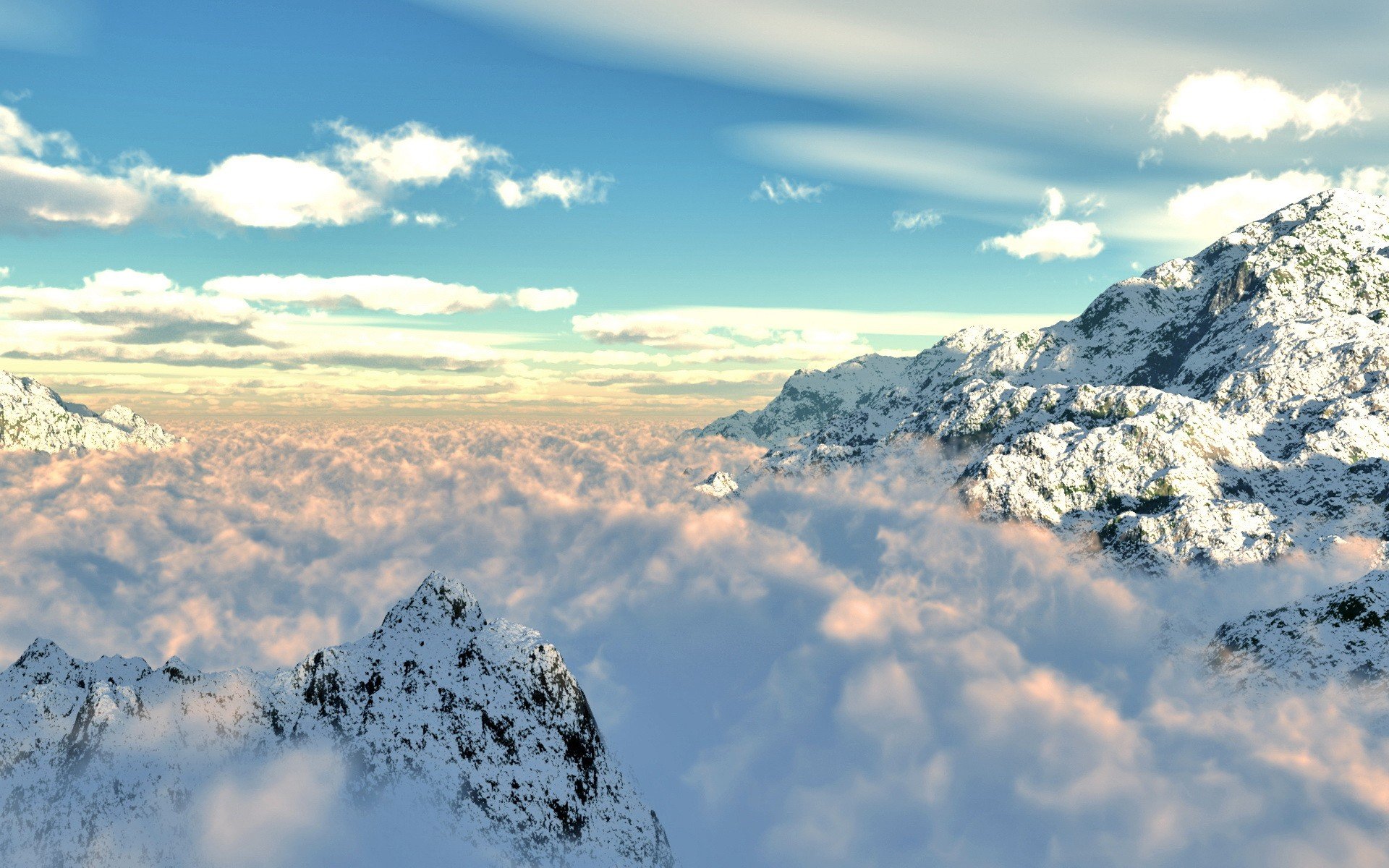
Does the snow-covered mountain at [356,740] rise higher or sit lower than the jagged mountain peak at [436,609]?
lower

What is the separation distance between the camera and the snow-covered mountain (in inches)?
4156

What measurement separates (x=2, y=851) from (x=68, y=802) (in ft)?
27.0

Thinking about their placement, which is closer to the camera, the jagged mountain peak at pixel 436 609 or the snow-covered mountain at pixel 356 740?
the snow-covered mountain at pixel 356 740

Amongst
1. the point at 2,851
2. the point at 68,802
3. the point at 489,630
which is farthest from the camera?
the point at 489,630

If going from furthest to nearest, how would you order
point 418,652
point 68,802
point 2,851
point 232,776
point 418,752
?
point 418,652, point 418,752, point 232,776, point 68,802, point 2,851

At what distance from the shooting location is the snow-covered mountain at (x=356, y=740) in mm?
105562

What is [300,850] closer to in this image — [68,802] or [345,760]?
[345,760]

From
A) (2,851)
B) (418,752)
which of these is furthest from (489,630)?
(2,851)

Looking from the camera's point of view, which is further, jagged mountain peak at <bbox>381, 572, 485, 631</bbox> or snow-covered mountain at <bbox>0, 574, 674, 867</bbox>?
jagged mountain peak at <bbox>381, 572, 485, 631</bbox>

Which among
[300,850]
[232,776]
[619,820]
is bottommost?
[619,820]

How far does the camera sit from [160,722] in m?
119

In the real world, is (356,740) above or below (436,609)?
below

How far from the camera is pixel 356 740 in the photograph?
128 meters

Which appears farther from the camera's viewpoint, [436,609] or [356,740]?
[436,609]
